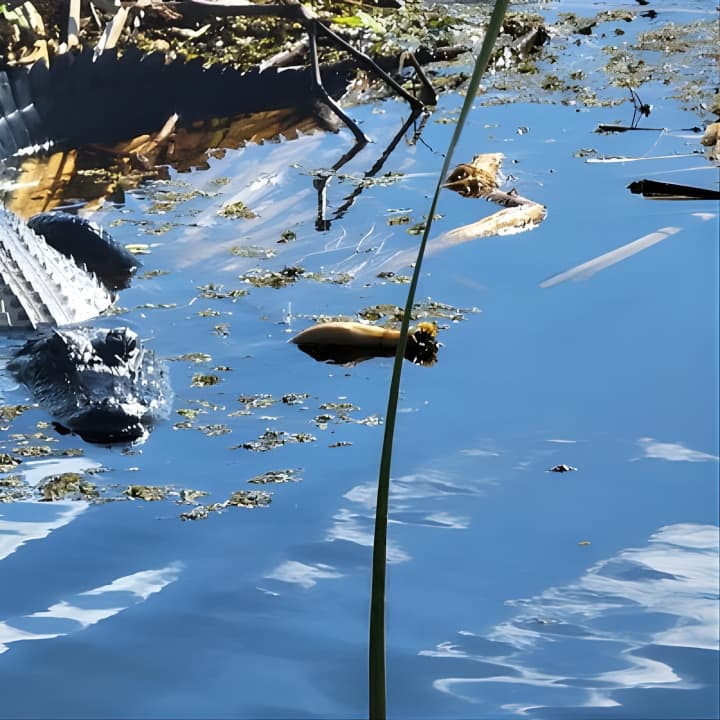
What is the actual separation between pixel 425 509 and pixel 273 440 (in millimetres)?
321

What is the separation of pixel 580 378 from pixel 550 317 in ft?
0.72

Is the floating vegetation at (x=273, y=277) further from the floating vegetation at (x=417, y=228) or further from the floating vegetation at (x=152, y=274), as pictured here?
the floating vegetation at (x=417, y=228)

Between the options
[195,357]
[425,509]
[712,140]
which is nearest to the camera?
[425,509]

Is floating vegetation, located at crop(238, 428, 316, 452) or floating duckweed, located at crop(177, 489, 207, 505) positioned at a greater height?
floating vegetation, located at crop(238, 428, 316, 452)

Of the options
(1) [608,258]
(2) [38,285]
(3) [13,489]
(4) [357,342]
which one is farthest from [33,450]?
(1) [608,258]

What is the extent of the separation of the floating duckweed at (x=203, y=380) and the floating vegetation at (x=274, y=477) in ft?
1.11

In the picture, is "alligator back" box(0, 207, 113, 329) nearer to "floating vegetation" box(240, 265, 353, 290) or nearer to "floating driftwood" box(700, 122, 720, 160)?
"floating vegetation" box(240, 265, 353, 290)

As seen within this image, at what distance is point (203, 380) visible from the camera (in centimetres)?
217

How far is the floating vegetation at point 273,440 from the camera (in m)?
1.95

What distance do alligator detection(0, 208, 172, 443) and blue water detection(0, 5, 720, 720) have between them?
0.06 metres

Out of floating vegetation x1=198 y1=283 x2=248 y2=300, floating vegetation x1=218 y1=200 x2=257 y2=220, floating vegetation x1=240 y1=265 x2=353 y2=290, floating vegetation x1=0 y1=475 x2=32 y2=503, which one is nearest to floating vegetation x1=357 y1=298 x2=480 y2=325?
floating vegetation x1=240 y1=265 x2=353 y2=290

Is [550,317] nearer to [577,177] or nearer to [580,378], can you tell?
[580,378]

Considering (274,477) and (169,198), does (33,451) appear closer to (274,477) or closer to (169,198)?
(274,477)

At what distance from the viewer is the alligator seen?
204 centimetres
